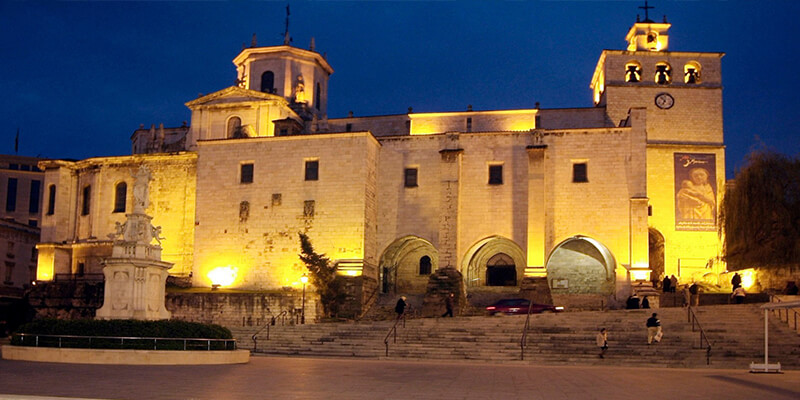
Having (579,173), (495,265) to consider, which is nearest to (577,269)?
(495,265)

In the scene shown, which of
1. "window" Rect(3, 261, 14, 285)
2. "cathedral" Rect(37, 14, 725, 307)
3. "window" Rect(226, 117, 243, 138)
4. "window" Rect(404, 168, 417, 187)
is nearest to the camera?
"cathedral" Rect(37, 14, 725, 307)

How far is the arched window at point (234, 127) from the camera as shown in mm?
45219

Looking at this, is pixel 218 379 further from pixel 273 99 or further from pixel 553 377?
pixel 273 99

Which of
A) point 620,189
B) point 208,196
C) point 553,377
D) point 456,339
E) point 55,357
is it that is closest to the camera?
point 553,377

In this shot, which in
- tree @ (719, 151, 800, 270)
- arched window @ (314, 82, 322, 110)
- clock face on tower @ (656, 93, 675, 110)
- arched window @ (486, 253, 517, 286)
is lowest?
arched window @ (486, 253, 517, 286)

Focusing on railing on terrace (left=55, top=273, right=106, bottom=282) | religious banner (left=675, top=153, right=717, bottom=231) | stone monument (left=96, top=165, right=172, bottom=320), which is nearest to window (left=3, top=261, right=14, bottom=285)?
railing on terrace (left=55, top=273, right=106, bottom=282)

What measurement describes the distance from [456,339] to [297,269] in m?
13.9

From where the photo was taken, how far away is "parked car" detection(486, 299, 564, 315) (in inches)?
1318

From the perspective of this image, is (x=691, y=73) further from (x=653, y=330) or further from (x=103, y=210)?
(x=103, y=210)

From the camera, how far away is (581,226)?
39469 millimetres

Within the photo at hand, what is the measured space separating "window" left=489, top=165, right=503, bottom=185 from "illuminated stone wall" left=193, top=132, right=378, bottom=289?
6142 millimetres

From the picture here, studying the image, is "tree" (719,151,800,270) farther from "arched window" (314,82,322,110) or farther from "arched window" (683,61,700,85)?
"arched window" (314,82,322,110)

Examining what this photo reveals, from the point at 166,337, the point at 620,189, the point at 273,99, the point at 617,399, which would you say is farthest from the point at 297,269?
the point at 617,399

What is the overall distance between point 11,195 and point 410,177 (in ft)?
147
